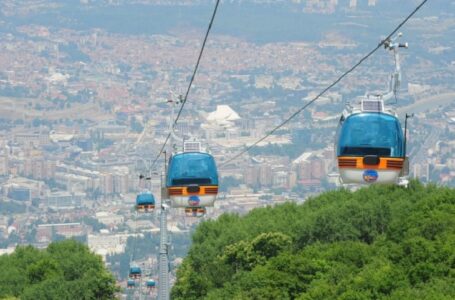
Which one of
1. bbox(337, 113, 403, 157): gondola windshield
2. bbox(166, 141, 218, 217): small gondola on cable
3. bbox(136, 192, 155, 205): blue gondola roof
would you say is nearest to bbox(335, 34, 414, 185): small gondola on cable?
bbox(337, 113, 403, 157): gondola windshield

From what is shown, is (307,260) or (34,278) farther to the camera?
(34,278)

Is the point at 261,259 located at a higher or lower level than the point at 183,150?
lower

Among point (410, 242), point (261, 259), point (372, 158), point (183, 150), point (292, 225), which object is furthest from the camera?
point (292, 225)

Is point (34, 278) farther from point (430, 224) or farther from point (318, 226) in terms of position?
point (430, 224)

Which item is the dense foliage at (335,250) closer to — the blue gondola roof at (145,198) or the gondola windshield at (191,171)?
the blue gondola roof at (145,198)

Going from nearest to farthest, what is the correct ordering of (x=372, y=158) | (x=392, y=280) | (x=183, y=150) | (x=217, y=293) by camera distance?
(x=372, y=158) → (x=183, y=150) → (x=392, y=280) → (x=217, y=293)

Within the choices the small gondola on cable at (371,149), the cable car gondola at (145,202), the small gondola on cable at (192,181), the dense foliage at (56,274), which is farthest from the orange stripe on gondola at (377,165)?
the dense foliage at (56,274)

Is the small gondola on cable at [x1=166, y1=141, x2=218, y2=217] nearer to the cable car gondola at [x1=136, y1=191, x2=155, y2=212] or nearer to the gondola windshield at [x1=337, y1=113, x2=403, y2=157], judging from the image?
the gondola windshield at [x1=337, y1=113, x2=403, y2=157]

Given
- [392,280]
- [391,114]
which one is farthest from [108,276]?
[391,114]
